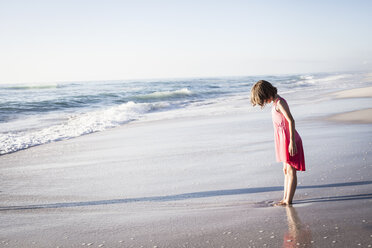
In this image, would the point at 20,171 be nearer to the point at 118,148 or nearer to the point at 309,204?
the point at 118,148

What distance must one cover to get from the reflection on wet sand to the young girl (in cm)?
46

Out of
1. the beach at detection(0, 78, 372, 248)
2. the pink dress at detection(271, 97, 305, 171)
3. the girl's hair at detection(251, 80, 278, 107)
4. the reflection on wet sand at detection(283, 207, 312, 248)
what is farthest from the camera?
the pink dress at detection(271, 97, 305, 171)

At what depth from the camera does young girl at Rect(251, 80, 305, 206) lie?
A: 3.19 m

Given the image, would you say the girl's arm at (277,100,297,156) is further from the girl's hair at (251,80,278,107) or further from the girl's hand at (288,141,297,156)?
the girl's hair at (251,80,278,107)

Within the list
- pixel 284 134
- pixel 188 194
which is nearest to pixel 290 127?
pixel 284 134

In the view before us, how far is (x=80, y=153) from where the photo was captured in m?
6.84

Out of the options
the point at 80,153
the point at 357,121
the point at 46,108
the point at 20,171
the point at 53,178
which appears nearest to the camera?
the point at 53,178

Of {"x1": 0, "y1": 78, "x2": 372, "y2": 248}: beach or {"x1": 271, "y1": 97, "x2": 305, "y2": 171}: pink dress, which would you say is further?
{"x1": 271, "y1": 97, "x2": 305, "y2": 171}: pink dress

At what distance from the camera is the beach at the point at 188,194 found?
274 centimetres

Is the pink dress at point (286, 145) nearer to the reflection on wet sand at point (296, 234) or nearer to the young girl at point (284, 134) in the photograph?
the young girl at point (284, 134)

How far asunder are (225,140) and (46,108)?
15261 mm

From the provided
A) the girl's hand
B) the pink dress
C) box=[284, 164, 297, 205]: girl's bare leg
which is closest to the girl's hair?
the pink dress

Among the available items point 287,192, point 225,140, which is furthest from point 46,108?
point 287,192

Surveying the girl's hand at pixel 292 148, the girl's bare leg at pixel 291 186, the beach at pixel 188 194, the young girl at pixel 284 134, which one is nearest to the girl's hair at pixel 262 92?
the young girl at pixel 284 134
